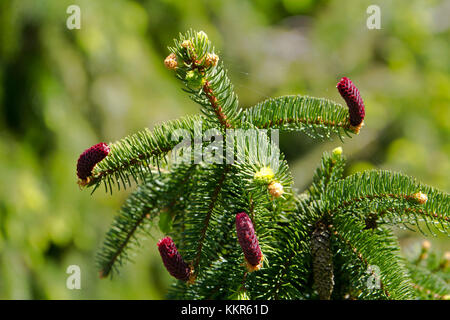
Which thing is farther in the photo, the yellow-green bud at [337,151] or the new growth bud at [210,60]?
the yellow-green bud at [337,151]

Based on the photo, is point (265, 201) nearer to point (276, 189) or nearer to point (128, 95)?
point (276, 189)

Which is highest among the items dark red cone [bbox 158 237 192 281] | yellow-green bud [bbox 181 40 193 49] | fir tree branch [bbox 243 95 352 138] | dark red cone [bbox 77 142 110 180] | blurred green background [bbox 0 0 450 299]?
blurred green background [bbox 0 0 450 299]

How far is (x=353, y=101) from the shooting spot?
1.88 feet

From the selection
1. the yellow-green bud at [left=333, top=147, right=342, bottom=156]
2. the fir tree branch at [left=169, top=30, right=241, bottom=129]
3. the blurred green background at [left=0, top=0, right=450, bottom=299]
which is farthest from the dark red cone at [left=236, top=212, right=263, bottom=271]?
the blurred green background at [left=0, top=0, right=450, bottom=299]

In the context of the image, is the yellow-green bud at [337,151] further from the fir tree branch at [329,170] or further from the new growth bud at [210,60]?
the new growth bud at [210,60]

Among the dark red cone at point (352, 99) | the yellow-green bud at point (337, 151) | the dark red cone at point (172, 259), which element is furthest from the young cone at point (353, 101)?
the dark red cone at point (172, 259)

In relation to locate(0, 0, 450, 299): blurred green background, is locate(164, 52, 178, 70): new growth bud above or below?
below

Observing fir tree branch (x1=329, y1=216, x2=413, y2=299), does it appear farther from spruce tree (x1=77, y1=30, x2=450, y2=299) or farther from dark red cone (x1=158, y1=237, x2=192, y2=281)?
dark red cone (x1=158, y1=237, x2=192, y2=281)

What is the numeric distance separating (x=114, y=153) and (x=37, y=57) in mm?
1261

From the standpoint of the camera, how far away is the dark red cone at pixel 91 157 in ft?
1.77

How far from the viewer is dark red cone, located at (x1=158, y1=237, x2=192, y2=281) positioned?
0.54m

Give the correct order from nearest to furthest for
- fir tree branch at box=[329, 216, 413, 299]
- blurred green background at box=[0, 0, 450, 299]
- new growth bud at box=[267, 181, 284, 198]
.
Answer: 1. new growth bud at box=[267, 181, 284, 198]
2. fir tree branch at box=[329, 216, 413, 299]
3. blurred green background at box=[0, 0, 450, 299]
